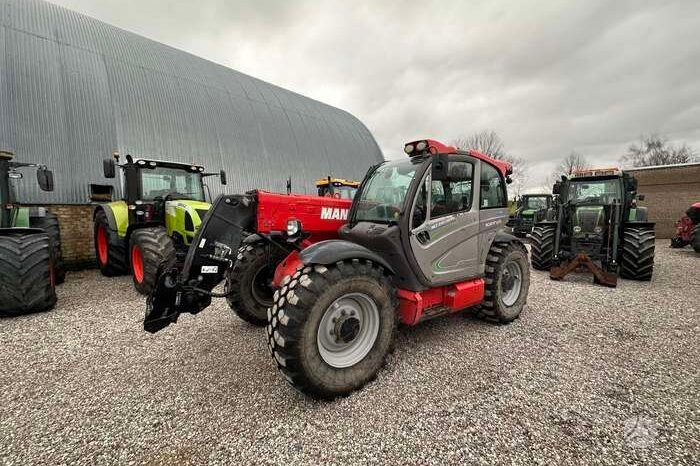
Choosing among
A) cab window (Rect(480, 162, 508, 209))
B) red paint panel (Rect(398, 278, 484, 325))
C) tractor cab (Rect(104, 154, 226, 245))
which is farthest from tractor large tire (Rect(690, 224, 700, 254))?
tractor cab (Rect(104, 154, 226, 245))

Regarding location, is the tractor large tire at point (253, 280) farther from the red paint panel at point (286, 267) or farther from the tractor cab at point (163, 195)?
the tractor cab at point (163, 195)

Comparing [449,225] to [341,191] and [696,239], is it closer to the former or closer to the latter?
[341,191]

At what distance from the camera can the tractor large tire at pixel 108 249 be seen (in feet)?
21.6

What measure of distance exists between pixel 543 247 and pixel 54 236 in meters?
11.3

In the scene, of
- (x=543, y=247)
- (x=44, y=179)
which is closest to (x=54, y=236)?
(x=44, y=179)

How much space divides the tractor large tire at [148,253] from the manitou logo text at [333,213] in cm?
268

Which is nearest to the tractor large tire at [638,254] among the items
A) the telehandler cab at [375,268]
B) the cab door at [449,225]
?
the telehandler cab at [375,268]

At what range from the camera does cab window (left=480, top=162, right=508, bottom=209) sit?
12.5 ft

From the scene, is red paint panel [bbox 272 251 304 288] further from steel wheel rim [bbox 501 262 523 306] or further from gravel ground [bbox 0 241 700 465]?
steel wheel rim [bbox 501 262 523 306]

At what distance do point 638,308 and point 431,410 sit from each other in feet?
15.5

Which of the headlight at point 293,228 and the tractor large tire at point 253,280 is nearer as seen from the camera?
the headlight at point 293,228

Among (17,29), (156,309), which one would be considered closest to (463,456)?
(156,309)

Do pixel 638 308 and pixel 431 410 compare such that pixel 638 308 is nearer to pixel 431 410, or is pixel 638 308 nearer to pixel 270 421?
pixel 431 410

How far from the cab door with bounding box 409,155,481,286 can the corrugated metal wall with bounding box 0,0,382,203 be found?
400 inches
